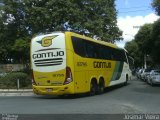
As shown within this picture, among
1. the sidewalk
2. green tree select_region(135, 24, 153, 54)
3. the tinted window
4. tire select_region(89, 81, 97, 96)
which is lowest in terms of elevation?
the sidewalk

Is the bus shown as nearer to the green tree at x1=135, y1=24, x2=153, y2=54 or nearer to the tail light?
the tail light

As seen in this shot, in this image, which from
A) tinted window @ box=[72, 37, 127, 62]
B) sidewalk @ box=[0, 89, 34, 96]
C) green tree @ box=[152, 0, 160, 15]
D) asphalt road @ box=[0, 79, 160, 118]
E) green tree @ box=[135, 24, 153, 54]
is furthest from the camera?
green tree @ box=[135, 24, 153, 54]

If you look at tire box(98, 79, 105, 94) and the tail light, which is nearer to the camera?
the tail light

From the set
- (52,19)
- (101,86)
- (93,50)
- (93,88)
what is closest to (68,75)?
(93,88)

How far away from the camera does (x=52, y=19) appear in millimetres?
38906

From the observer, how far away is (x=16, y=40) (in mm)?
41344

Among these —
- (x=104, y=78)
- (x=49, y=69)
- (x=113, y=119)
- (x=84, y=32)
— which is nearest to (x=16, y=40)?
(x=84, y=32)

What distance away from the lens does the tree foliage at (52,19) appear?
128ft

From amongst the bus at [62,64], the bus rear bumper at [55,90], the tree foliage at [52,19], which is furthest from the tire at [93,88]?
the tree foliage at [52,19]

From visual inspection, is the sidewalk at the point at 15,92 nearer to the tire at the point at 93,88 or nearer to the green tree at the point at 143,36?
the tire at the point at 93,88

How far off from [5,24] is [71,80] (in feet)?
75.1

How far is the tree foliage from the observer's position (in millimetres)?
38966

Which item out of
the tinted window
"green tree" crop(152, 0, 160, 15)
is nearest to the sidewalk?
the tinted window

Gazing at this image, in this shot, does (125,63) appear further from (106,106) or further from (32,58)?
(106,106)
